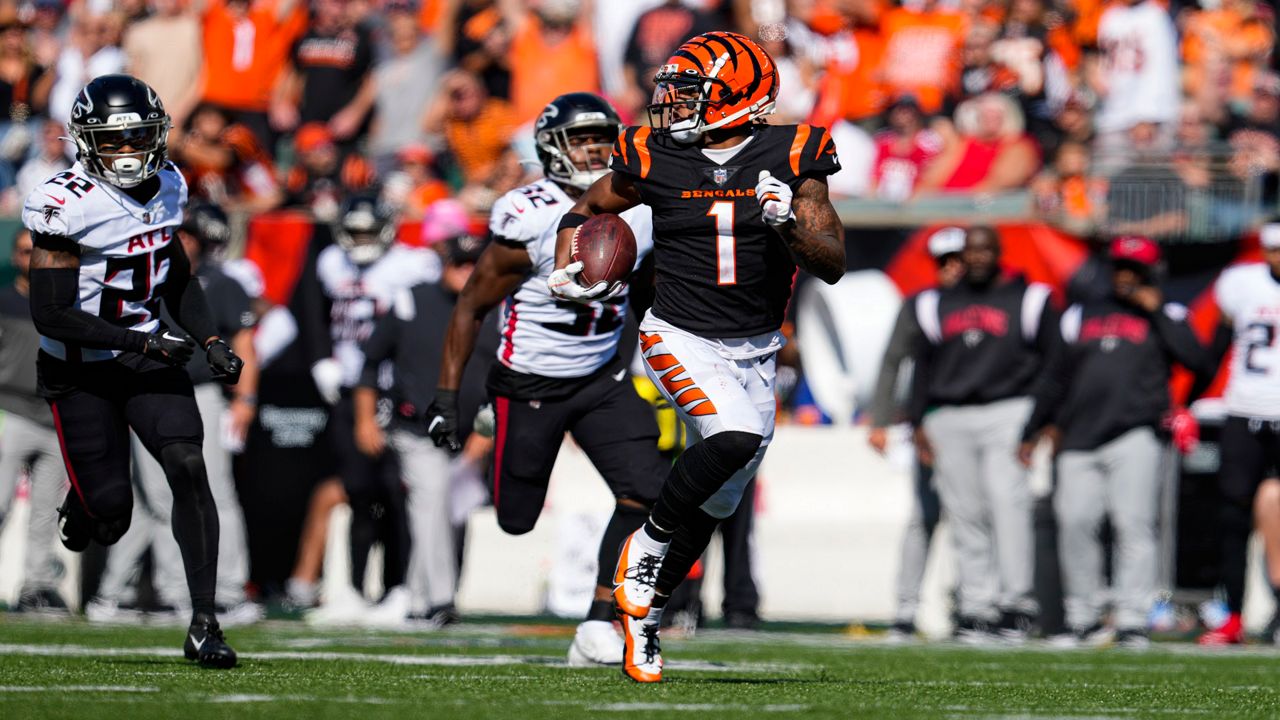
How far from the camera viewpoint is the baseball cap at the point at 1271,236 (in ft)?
32.0

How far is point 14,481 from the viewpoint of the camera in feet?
32.0

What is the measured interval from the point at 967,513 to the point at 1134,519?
82 centimetres

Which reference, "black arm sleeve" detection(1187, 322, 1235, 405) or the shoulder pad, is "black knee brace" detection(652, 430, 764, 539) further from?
"black arm sleeve" detection(1187, 322, 1235, 405)

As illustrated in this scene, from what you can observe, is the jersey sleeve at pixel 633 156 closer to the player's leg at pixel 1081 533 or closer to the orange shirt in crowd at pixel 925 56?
the player's leg at pixel 1081 533

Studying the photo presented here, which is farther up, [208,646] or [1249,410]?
[1249,410]

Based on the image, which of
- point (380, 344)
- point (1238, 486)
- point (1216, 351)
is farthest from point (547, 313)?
point (1216, 351)

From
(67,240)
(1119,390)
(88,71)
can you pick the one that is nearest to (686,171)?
(67,240)

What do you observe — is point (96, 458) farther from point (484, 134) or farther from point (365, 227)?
point (484, 134)

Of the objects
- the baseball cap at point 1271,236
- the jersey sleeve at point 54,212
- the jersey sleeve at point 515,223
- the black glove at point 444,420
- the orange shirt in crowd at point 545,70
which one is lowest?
the black glove at point 444,420

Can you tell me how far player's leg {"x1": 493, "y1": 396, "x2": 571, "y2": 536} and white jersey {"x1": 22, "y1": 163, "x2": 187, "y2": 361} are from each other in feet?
4.39

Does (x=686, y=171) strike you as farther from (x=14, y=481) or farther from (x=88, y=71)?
(x=88, y=71)

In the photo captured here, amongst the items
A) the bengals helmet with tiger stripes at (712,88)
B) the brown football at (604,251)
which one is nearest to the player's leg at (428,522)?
the brown football at (604,251)

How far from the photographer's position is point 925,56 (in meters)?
13.2

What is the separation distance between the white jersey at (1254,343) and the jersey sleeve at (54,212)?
20.1 ft
